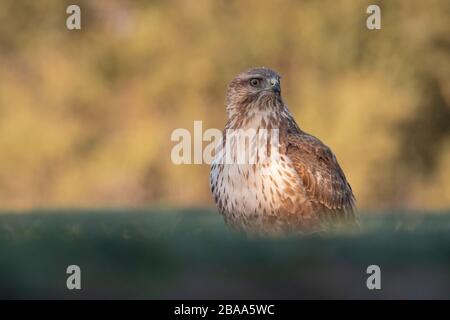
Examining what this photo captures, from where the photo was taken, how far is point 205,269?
410 centimetres

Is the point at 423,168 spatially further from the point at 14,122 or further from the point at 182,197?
the point at 14,122

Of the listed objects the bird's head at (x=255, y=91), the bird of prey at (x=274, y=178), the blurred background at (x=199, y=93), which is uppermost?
the blurred background at (x=199, y=93)

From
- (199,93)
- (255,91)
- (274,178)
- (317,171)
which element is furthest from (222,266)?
(199,93)

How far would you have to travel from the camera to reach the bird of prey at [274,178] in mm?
7676

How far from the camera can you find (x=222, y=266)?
4133 mm

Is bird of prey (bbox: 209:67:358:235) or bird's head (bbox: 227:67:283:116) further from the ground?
bird's head (bbox: 227:67:283:116)

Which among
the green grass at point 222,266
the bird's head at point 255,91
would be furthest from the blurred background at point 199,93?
the green grass at point 222,266

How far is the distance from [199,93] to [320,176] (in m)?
22.3

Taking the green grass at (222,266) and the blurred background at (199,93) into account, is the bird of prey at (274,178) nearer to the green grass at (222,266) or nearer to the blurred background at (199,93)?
the green grass at (222,266)

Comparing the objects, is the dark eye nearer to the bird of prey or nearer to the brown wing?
the bird of prey

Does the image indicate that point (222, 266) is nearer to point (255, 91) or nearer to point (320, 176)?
point (320, 176)

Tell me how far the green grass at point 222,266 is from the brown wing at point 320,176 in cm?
363

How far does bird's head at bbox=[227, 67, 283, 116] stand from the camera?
28.1 feet

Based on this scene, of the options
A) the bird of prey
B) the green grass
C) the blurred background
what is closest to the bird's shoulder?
the bird of prey
